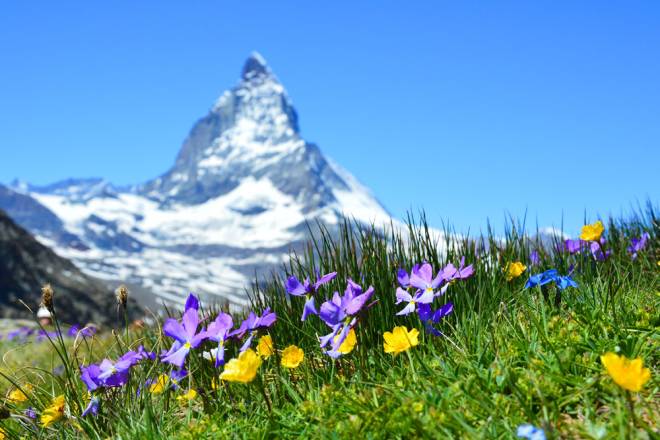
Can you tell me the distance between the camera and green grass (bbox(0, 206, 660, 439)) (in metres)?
2.83

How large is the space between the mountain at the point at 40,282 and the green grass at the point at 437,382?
66.4ft

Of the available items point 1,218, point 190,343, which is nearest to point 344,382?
point 190,343

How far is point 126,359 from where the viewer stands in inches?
145

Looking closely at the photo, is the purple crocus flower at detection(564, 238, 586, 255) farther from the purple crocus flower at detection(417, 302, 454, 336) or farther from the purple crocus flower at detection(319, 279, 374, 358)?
the purple crocus flower at detection(319, 279, 374, 358)

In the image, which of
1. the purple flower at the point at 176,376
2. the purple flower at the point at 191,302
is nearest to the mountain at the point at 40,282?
the purple flower at the point at 176,376

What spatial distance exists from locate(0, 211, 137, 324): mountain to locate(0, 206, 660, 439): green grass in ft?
66.4

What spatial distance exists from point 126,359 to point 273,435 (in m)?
1.09

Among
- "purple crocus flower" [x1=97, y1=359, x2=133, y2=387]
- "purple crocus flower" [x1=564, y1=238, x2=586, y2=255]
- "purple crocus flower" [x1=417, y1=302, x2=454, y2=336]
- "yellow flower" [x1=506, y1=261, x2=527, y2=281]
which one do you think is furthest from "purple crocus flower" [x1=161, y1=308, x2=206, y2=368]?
"purple crocus flower" [x1=564, y1=238, x2=586, y2=255]

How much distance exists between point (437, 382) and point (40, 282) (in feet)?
94.6

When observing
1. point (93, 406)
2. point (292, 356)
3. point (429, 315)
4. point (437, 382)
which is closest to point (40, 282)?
point (93, 406)

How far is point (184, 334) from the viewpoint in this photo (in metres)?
3.55

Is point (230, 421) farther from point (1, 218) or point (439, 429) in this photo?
point (1, 218)

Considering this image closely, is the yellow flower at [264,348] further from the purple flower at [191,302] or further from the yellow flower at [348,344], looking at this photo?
the yellow flower at [348,344]

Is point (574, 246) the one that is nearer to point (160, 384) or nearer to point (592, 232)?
point (592, 232)
